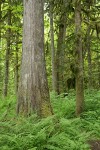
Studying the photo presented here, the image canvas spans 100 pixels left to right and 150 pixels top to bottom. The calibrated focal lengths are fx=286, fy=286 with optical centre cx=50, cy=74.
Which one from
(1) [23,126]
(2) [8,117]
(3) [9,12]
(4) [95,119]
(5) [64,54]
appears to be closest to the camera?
(1) [23,126]

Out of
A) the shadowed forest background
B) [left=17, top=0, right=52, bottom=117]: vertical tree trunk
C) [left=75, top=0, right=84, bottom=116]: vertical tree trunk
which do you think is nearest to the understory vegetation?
the shadowed forest background

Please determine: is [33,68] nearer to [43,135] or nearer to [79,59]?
[79,59]

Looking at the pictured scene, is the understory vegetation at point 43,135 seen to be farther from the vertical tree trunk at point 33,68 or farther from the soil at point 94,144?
the vertical tree trunk at point 33,68

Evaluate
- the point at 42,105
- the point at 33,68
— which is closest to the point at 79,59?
the point at 33,68

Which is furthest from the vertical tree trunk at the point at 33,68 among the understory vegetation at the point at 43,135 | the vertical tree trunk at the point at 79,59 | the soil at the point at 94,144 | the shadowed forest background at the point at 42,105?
the soil at the point at 94,144

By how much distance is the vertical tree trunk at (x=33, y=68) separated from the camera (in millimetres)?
8523

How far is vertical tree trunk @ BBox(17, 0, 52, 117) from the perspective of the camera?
852cm

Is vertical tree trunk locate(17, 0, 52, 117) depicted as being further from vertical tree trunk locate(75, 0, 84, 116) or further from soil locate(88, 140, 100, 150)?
soil locate(88, 140, 100, 150)

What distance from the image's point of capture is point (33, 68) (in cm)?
866

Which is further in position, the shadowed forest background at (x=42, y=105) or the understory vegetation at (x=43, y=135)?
the shadowed forest background at (x=42, y=105)

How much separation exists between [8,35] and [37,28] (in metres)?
6.96

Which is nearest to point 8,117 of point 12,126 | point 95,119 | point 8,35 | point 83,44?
point 12,126

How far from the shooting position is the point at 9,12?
15.3m

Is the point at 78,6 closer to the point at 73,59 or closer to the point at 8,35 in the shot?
the point at 73,59
